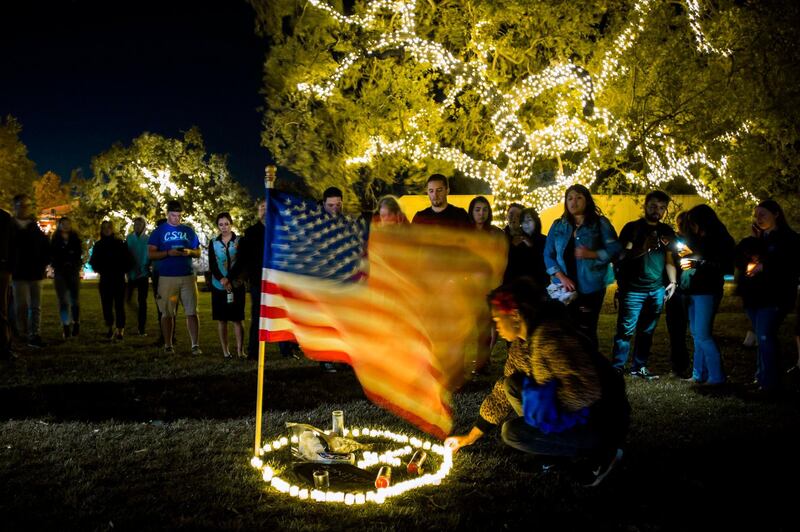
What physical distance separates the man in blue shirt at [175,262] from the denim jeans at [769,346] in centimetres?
807

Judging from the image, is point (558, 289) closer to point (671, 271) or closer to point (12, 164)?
point (671, 271)

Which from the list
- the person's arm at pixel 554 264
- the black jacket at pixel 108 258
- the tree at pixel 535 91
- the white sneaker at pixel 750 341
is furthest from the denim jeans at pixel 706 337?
the black jacket at pixel 108 258

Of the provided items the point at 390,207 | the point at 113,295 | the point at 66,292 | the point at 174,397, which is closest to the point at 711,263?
the point at 390,207

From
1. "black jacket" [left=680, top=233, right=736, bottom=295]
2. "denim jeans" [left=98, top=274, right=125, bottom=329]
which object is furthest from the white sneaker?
"denim jeans" [left=98, top=274, right=125, bottom=329]

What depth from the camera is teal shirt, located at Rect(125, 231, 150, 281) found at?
1321cm

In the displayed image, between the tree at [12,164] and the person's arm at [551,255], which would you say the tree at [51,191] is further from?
the person's arm at [551,255]

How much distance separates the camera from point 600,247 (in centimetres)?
804

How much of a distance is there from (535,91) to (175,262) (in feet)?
33.2

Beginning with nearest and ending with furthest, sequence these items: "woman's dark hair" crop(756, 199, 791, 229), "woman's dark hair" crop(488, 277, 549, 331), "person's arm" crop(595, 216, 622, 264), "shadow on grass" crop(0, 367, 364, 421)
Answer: "woman's dark hair" crop(488, 277, 549, 331) → "shadow on grass" crop(0, 367, 364, 421) → "person's arm" crop(595, 216, 622, 264) → "woman's dark hair" crop(756, 199, 791, 229)

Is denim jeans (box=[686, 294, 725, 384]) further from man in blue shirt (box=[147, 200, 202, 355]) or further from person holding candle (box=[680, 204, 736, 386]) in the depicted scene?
man in blue shirt (box=[147, 200, 202, 355])

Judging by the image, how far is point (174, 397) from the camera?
26.3 ft

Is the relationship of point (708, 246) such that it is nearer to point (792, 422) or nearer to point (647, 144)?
point (792, 422)

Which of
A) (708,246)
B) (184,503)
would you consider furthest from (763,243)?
(184,503)

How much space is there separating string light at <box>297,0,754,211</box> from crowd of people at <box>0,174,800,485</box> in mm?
7153
